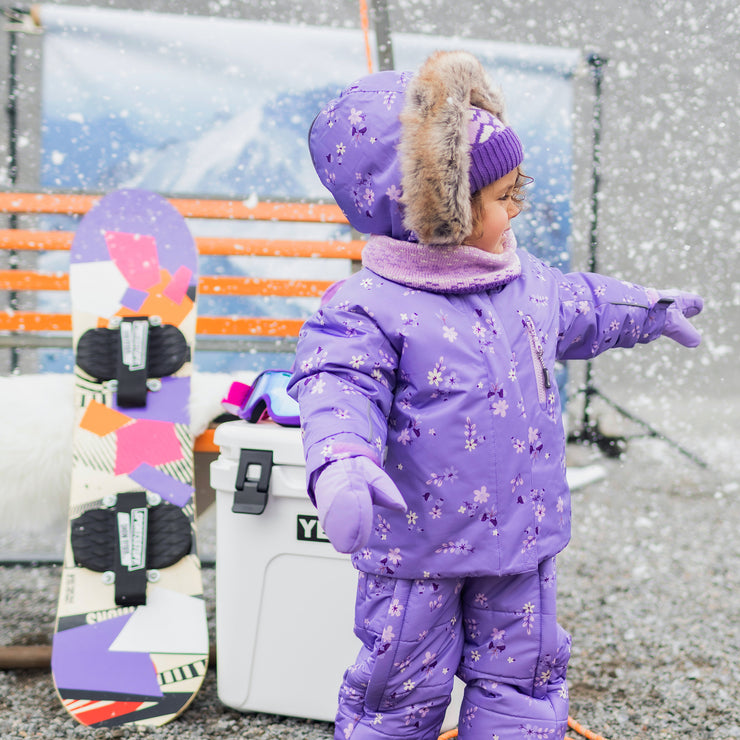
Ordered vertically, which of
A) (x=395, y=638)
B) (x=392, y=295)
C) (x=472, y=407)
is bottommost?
(x=395, y=638)

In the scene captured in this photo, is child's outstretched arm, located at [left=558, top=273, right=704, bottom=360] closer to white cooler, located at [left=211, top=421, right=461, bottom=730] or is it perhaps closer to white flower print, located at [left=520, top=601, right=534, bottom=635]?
white flower print, located at [left=520, top=601, right=534, bottom=635]

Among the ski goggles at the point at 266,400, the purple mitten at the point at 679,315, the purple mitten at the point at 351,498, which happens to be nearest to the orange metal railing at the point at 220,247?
the ski goggles at the point at 266,400

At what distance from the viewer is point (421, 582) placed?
1.03 metres

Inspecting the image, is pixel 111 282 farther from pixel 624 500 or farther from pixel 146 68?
pixel 624 500

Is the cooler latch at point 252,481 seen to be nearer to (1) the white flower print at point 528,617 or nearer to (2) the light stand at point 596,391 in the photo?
(1) the white flower print at point 528,617

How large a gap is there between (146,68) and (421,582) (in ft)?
7.58

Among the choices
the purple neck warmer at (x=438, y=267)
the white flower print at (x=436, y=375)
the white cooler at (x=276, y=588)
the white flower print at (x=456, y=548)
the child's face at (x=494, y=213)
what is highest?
the child's face at (x=494, y=213)

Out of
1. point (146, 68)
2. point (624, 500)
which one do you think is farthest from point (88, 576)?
point (624, 500)

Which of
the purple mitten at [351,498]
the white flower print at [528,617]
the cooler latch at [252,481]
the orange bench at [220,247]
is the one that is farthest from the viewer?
the orange bench at [220,247]

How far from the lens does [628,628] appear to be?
1.92 metres

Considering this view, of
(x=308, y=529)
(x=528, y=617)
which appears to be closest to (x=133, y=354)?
(x=308, y=529)

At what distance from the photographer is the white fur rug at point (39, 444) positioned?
170 cm

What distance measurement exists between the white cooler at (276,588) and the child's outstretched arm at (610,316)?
52 cm

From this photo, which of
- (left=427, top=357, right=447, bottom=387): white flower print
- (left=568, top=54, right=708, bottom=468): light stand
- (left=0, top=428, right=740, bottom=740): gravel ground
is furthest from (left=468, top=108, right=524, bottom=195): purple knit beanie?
(left=568, top=54, right=708, bottom=468): light stand
